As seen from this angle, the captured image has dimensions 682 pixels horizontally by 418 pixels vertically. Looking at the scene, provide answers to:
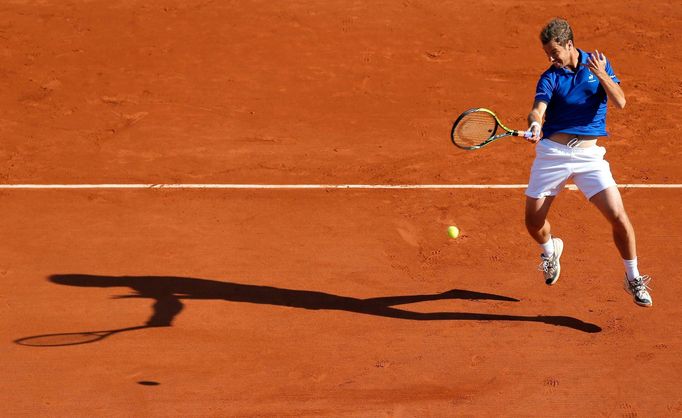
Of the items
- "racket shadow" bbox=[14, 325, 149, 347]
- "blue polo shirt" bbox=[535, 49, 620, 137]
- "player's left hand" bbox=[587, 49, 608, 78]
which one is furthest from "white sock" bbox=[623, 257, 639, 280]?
"racket shadow" bbox=[14, 325, 149, 347]

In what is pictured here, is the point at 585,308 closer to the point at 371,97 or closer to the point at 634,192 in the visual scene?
the point at 634,192

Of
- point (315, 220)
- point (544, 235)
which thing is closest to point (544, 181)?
point (544, 235)

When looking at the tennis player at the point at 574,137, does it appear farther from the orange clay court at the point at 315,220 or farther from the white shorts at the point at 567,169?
the orange clay court at the point at 315,220

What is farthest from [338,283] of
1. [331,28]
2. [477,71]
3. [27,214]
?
[331,28]

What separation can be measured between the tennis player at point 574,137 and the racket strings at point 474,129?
478 mm

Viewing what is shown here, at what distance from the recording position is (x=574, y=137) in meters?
8.23

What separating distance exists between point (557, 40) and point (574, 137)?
90 centimetres

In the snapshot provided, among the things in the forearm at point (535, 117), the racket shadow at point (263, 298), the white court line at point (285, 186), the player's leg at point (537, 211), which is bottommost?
the racket shadow at point (263, 298)

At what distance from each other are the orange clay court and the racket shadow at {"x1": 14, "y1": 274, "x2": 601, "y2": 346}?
0.03 m

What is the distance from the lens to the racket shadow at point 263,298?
875 centimetres

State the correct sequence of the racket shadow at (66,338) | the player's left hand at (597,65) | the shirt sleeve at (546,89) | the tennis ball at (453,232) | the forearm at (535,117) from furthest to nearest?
the tennis ball at (453,232) < the racket shadow at (66,338) < the shirt sleeve at (546,89) < the forearm at (535,117) < the player's left hand at (597,65)

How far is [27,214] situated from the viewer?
34.8 feet

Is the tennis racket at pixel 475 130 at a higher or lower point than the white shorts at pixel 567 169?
higher

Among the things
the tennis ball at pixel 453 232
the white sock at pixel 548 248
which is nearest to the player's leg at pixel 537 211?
the white sock at pixel 548 248
